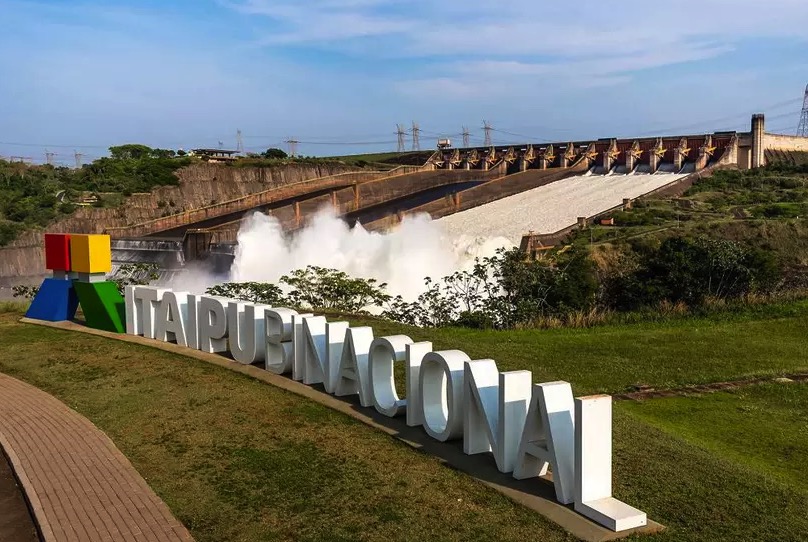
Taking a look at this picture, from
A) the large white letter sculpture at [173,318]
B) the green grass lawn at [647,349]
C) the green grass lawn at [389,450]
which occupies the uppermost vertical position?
the large white letter sculpture at [173,318]

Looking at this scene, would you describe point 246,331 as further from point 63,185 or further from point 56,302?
point 63,185

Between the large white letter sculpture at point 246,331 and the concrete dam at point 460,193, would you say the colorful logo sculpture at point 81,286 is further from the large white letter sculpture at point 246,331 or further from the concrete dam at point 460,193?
the concrete dam at point 460,193

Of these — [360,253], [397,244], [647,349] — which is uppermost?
[397,244]

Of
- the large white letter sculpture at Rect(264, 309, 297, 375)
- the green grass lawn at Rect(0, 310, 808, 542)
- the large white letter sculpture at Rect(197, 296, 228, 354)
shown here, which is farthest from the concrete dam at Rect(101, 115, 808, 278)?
the large white letter sculpture at Rect(264, 309, 297, 375)

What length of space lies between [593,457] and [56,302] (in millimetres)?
12984

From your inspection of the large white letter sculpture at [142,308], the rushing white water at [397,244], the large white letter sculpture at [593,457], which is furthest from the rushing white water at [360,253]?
the large white letter sculpture at [593,457]

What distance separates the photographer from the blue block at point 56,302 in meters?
15.3

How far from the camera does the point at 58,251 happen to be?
15.2 meters

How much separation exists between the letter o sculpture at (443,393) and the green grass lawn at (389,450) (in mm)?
482

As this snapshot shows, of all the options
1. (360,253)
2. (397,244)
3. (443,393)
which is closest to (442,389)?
(443,393)

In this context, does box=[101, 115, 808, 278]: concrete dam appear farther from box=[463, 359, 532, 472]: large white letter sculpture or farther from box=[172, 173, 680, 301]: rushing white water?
box=[463, 359, 532, 472]: large white letter sculpture

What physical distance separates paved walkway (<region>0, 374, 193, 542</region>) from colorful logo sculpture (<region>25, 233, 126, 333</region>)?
5246 mm

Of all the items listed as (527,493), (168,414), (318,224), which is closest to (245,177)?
(318,224)

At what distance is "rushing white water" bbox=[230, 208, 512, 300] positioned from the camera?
90.5ft
